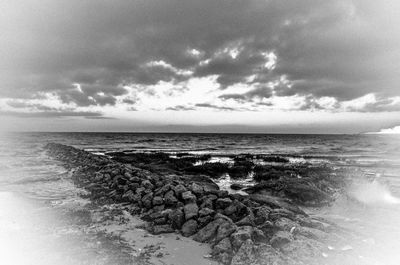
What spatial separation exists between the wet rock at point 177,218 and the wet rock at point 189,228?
225mm

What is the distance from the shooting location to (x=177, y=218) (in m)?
8.22

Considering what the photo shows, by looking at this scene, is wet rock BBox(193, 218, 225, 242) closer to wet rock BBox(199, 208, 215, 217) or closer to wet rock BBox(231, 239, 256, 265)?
wet rock BBox(199, 208, 215, 217)

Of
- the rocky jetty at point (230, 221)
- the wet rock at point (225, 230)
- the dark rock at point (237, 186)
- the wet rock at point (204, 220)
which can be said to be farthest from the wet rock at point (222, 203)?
the dark rock at point (237, 186)

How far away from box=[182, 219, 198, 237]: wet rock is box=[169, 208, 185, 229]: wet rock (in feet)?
0.74

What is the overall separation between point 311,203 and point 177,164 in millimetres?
15143

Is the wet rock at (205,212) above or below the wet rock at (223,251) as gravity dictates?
above

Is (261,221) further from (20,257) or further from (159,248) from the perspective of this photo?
(20,257)

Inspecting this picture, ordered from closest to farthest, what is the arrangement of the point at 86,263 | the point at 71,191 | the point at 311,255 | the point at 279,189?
1. the point at 86,263
2. the point at 311,255
3. the point at 71,191
4. the point at 279,189

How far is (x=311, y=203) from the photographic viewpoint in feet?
40.7

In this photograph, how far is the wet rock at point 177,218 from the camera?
806 centimetres

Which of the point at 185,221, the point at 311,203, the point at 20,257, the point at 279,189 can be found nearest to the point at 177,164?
the point at 279,189

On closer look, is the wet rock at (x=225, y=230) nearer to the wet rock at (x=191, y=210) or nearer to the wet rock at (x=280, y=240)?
the wet rock at (x=280, y=240)

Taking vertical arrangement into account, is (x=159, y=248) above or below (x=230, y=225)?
below

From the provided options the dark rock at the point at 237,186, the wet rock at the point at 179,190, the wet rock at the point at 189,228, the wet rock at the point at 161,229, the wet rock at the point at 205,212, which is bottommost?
the dark rock at the point at 237,186
